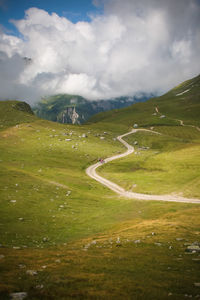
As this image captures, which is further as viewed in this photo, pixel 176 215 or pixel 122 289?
pixel 176 215

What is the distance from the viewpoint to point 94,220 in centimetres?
3825

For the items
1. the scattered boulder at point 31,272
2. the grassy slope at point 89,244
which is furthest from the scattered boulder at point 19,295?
the scattered boulder at point 31,272

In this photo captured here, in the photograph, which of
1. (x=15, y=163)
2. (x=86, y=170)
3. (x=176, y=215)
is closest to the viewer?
(x=176, y=215)

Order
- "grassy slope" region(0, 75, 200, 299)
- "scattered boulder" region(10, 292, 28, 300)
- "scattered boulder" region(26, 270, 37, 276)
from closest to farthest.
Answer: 1. "scattered boulder" region(10, 292, 28, 300)
2. "grassy slope" region(0, 75, 200, 299)
3. "scattered boulder" region(26, 270, 37, 276)

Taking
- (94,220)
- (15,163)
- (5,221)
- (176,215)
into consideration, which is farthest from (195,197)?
(15,163)

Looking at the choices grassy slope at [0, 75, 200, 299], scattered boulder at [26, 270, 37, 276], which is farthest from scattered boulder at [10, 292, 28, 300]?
scattered boulder at [26, 270, 37, 276]

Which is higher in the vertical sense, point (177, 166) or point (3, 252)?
point (177, 166)

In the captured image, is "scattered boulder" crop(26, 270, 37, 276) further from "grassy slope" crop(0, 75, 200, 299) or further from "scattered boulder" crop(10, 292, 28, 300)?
"scattered boulder" crop(10, 292, 28, 300)

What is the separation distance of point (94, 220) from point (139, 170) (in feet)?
187

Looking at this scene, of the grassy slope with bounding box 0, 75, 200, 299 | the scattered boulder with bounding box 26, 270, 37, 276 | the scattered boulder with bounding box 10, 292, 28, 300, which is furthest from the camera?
the scattered boulder with bounding box 26, 270, 37, 276

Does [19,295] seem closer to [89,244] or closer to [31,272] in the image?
[31,272]

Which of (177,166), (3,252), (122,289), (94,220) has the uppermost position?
(177,166)

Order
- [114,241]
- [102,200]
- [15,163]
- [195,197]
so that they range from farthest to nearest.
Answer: [15,163], [195,197], [102,200], [114,241]

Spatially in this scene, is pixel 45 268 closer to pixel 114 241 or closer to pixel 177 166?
pixel 114 241
